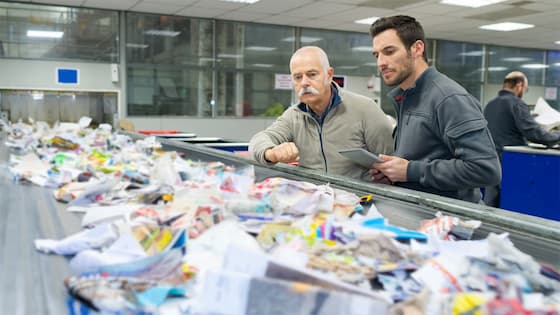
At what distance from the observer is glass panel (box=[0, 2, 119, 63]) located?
21.2ft

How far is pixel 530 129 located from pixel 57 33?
19.0 ft

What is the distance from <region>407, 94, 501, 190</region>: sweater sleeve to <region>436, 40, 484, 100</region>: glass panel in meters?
8.22

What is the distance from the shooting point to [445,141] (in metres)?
1.64

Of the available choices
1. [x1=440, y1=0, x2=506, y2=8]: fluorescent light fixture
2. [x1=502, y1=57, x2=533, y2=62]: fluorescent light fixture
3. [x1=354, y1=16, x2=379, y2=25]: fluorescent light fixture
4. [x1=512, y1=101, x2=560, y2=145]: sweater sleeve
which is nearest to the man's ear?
[x1=512, y1=101, x2=560, y2=145]: sweater sleeve

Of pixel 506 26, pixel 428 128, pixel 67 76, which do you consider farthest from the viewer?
pixel 506 26

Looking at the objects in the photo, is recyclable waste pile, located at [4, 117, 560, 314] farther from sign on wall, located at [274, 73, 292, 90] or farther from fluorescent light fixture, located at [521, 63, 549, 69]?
fluorescent light fixture, located at [521, 63, 549, 69]

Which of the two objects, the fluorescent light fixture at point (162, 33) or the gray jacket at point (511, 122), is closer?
the gray jacket at point (511, 122)

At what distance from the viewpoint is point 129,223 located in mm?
846

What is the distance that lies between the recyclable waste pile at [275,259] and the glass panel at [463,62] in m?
8.86

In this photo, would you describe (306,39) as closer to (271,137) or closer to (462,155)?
(271,137)

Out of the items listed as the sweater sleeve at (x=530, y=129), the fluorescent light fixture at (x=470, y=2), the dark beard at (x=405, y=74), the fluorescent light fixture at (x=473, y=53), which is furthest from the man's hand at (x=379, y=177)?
the fluorescent light fixture at (x=473, y=53)

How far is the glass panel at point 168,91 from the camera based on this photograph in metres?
7.25

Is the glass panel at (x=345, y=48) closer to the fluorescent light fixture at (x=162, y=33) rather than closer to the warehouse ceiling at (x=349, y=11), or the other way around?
the warehouse ceiling at (x=349, y=11)

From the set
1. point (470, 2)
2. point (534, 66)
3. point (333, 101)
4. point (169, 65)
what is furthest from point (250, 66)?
point (534, 66)
